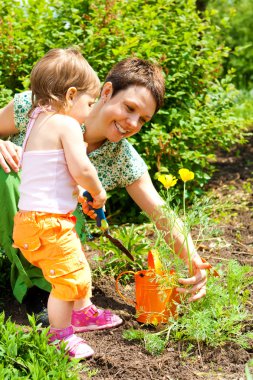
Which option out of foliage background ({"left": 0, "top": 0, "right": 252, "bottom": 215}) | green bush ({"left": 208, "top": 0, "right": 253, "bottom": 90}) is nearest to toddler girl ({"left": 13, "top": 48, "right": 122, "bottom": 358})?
foliage background ({"left": 0, "top": 0, "right": 252, "bottom": 215})

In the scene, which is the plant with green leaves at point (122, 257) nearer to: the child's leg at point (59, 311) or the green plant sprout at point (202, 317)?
the green plant sprout at point (202, 317)

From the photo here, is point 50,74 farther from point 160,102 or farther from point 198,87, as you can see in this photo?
point 198,87

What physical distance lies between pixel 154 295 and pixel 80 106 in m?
0.91

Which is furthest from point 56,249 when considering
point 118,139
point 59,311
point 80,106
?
point 118,139

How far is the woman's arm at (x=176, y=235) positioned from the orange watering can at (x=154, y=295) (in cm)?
10

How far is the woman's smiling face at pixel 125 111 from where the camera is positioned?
305 cm

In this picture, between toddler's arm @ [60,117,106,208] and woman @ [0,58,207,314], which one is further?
woman @ [0,58,207,314]

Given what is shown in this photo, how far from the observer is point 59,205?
2.69m

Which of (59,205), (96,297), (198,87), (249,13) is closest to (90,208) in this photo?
(59,205)

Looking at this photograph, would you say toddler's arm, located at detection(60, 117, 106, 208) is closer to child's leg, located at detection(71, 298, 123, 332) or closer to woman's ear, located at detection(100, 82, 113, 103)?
woman's ear, located at detection(100, 82, 113, 103)

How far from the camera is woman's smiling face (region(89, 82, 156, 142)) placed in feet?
10.0

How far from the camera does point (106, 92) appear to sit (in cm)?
318

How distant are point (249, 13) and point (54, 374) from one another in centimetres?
860

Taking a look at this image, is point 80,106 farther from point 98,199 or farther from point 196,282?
point 196,282
